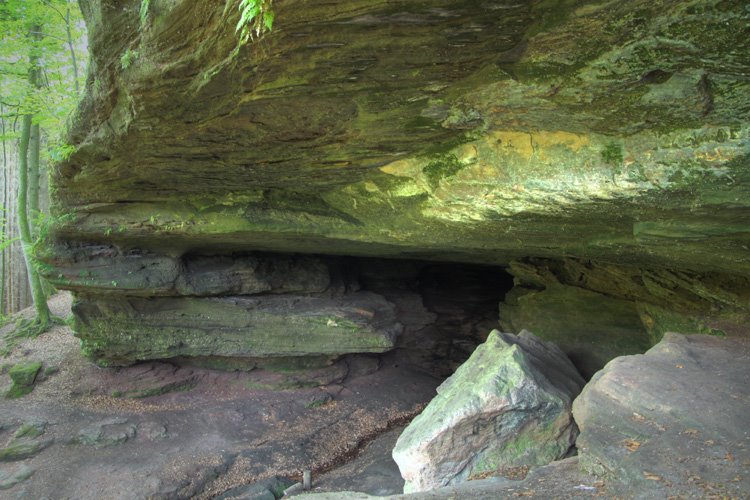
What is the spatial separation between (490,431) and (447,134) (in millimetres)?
3717

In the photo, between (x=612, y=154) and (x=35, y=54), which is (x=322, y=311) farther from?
(x=35, y=54)

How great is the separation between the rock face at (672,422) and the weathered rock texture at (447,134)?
1.22 m

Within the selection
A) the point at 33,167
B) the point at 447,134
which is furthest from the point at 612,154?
the point at 33,167

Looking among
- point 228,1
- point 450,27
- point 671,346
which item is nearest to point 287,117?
point 228,1

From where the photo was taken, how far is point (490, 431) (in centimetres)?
624

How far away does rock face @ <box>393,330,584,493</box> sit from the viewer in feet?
20.2

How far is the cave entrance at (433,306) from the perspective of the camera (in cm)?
1345

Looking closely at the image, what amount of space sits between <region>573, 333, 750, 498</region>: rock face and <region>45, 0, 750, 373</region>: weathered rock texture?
1.22 metres

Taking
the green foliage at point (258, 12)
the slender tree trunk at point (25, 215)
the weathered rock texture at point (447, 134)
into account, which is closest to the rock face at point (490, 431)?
the weathered rock texture at point (447, 134)

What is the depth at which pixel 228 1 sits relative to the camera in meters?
3.81

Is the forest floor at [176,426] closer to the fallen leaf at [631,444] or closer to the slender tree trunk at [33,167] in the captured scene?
the slender tree trunk at [33,167]

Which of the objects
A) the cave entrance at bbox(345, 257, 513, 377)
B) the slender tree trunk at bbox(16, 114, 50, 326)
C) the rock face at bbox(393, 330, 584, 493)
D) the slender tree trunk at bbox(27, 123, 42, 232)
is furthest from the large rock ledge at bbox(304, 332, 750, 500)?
the slender tree trunk at bbox(27, 123, 42, 232)

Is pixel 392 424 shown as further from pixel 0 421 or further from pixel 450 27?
pixel 450 27

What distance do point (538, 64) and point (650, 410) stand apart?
359cm
